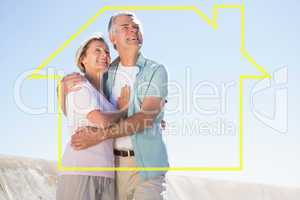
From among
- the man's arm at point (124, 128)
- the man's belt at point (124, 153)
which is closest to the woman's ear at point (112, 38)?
the man's arm at point (124, 128)

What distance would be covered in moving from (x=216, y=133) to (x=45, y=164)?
8715mm

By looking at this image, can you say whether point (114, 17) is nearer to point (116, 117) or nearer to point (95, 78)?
point (95, 78)

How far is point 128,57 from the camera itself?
2.72m

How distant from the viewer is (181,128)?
312 centimetres

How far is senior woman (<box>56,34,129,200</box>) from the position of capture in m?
2.55

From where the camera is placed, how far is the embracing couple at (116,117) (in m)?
2.57

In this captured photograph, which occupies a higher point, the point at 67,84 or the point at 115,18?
the point at 115,18

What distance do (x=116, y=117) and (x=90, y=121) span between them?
0.13 m

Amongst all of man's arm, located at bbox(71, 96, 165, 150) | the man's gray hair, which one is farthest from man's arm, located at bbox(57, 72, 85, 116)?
the man's gray hair

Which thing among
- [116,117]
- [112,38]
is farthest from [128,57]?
[116,117]

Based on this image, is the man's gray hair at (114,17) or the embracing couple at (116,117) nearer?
the embracing couple at (116,117)

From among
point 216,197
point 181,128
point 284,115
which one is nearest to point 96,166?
point 181,128

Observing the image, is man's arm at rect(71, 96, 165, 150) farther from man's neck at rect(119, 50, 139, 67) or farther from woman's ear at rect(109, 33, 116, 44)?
woman's ear at rect(109, 33, 116, 44)

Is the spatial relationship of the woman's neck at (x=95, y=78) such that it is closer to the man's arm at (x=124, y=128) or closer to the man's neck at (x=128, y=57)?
the man's neck at (x=128, y=57)
